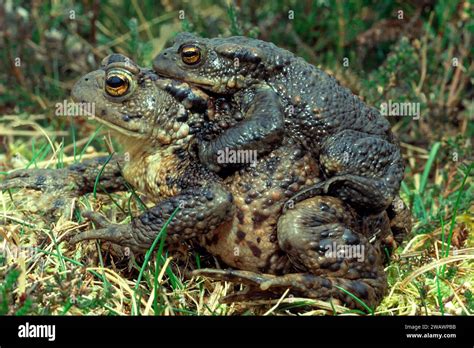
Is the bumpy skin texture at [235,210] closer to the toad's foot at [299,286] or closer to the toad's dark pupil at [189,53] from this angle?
the toad's foot at [299,286]

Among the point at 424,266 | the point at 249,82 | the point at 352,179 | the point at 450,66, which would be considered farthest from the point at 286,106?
the point at 450,66

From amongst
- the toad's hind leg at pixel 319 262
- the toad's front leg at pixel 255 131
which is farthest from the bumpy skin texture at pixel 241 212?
the toad's front leg at pixel 255 131

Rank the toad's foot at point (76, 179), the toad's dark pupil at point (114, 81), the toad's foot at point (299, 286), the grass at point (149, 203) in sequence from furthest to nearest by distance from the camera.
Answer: the toad's foot at point (76, 179) < the toad's dark pupil at point (114, 81) < the grass at point (149, 203) < the toad's foot at point (299, 286)

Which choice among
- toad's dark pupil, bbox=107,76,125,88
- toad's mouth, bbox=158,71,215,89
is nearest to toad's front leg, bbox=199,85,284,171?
toad's mouth, bbox=158,71,215,89

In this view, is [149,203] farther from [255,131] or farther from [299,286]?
[299,286]

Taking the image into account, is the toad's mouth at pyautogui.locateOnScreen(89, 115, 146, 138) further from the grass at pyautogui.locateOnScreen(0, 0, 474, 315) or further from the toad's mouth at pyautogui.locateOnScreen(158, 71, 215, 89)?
the grass at pyautogui.locateOnScreen(0, 0, 474, 315)

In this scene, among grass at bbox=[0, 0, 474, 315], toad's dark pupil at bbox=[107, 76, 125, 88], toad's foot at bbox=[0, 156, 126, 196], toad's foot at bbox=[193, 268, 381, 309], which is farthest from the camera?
toad's foot at bbox=[0, 156, 126, 196]

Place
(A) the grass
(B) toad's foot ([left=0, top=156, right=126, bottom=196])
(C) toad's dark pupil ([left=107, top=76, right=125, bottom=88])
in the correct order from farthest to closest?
(B) toad's foot ([left=0, top=156, right=126, bottom=196]), (C) toad's dark pupil ([left=107, top=76, right=125, bottom=88]), (A) the grass
